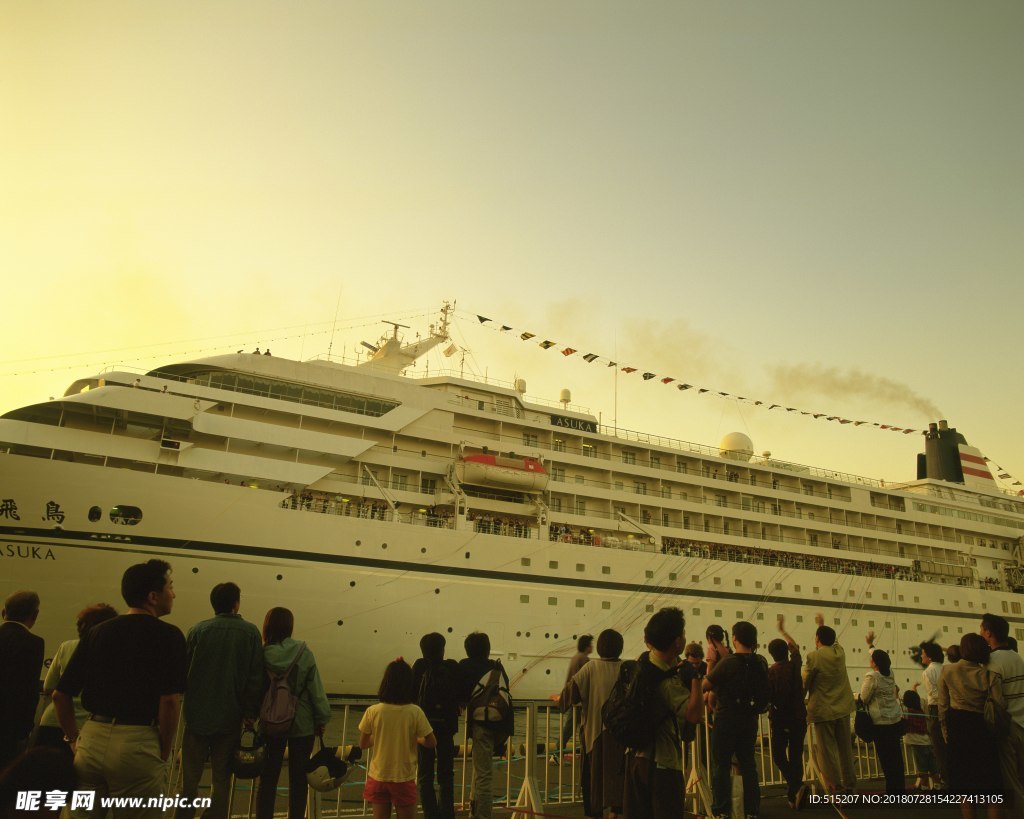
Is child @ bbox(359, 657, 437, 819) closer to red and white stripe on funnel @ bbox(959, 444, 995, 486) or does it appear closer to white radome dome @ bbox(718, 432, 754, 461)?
white radome dome @ bbox(718, 432, 754, 461)

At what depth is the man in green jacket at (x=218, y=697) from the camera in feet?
14.3

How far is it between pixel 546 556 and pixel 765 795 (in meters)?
13.1

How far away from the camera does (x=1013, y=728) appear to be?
5.09m

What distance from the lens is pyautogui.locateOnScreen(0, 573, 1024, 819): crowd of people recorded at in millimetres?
3596

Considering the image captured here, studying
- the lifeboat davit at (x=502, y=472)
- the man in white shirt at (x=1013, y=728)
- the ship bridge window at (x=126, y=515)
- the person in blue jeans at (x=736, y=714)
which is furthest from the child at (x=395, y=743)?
the lifeboat davit at (x=502, y=472)

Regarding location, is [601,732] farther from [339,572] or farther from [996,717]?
[339,572]

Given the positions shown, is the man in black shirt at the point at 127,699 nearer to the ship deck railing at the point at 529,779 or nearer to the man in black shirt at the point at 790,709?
the ship deck railing at the point at 529,779

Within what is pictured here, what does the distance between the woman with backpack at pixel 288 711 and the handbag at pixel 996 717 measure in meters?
4.66

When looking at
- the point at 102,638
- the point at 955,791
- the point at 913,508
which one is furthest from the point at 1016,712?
the point at 913,508

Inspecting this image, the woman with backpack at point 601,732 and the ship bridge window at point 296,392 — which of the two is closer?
the woman with backpack at point 601,732

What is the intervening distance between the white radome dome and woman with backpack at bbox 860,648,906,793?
2221cm

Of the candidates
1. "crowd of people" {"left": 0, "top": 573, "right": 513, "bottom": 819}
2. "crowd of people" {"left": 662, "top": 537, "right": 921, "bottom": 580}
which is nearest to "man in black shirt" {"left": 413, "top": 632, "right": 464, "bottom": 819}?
"crowd of people" {"left": 0, "top": 573, "right": 513, "bottom": 819}

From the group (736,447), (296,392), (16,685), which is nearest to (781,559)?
(736,447)

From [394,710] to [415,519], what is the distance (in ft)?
50.1
